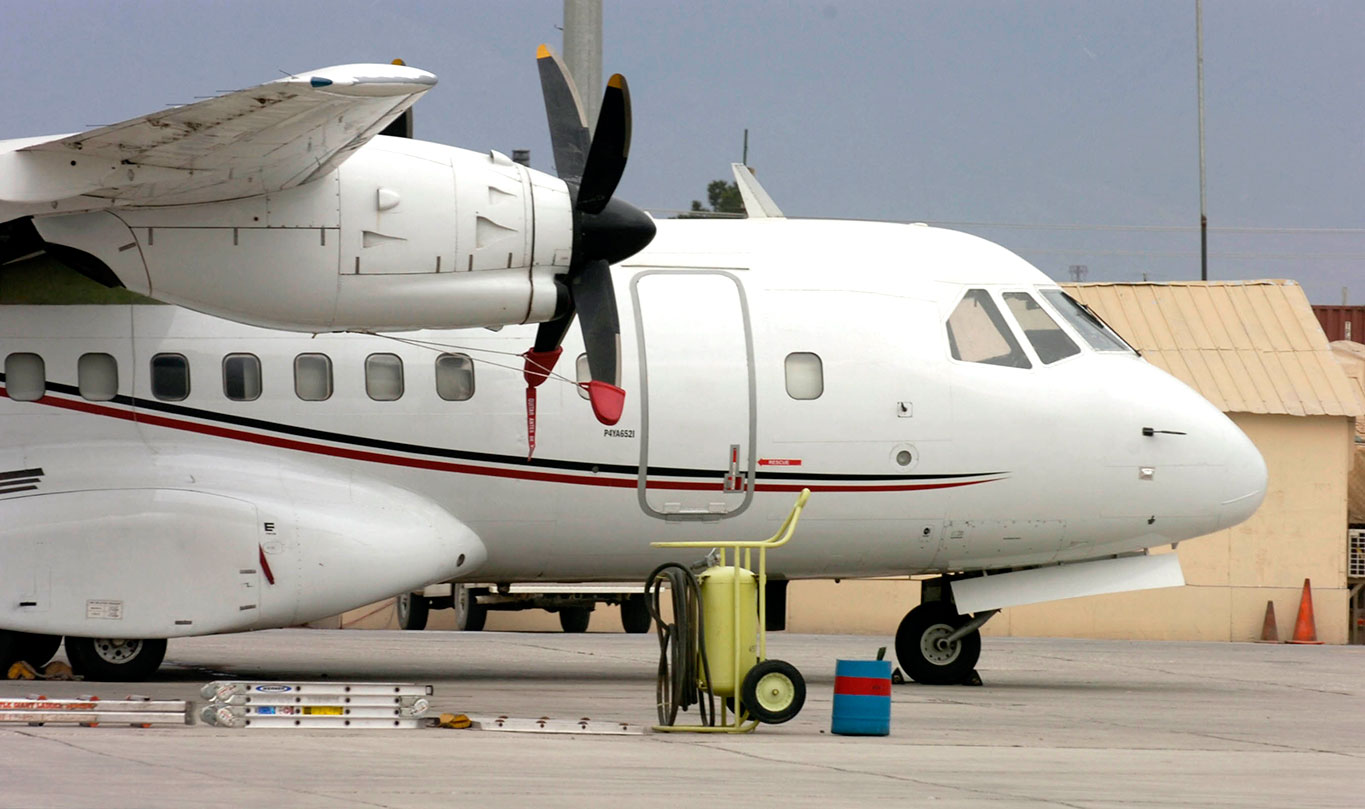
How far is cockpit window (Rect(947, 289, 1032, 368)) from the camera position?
48.6 feet

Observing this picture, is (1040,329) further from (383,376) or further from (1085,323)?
(383,376)

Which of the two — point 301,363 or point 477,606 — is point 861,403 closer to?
point 301,363

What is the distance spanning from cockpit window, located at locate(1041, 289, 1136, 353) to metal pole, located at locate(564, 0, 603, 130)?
8275 mm

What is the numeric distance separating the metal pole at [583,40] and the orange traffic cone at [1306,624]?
40.8ft

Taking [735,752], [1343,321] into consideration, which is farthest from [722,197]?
[735,752]

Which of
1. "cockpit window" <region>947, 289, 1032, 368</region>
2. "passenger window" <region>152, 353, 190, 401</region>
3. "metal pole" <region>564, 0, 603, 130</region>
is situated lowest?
"passenger window" <region>152, 353, 190, 401</region>

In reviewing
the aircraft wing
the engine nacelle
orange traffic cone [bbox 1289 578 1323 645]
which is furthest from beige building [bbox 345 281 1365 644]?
the aircraft wing

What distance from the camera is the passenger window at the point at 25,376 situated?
13227 millimetres

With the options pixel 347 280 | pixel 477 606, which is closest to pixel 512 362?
pixel 347 280

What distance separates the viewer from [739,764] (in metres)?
9.47

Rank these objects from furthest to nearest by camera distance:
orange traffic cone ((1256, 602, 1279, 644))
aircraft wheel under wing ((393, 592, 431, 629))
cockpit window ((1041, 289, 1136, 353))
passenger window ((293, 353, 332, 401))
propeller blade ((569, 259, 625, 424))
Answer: orange traffic cone ((1256, 602, 1279, 644)), aircraft wheel under wing ((393, 592, 431, 629)), cockpit window ((1041, 289, 1136, 353)), passenger window ((293, 353, 332, 401)), propeller blade ((569, 259, 625, 424))

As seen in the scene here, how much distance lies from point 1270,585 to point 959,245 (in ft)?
39.0

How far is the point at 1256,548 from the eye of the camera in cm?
2486

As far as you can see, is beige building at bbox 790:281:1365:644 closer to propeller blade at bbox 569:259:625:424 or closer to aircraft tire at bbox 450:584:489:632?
aircraft tire at bbox 450:584:489:632
